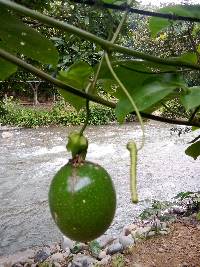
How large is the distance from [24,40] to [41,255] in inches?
145

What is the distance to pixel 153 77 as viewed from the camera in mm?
867

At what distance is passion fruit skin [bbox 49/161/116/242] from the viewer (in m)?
0.73

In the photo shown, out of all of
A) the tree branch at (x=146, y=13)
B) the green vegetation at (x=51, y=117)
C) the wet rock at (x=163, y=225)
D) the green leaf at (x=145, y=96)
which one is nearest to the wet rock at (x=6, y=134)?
the green vegetation at (x=51, y=117)

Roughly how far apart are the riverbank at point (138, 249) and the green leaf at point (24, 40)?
115 inches

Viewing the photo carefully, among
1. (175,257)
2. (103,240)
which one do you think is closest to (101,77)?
(175,257)

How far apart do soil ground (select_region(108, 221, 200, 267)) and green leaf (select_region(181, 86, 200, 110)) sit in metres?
3.01

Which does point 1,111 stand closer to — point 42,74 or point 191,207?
point 191,207

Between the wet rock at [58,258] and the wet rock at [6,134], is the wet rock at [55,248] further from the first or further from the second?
the wet rock at [6,134]

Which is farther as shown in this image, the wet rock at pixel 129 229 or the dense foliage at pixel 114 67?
the wet rock at pixel 129 229

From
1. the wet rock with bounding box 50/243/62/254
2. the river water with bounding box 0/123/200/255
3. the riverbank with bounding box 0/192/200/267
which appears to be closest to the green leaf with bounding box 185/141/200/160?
the riverbank with bounding box 0/192/200/267

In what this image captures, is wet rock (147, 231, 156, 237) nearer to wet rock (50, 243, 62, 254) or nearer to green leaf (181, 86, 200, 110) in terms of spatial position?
wet rock (50, 243, 62, 254)

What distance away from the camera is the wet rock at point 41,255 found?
4328mm

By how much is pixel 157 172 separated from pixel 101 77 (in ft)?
23.6

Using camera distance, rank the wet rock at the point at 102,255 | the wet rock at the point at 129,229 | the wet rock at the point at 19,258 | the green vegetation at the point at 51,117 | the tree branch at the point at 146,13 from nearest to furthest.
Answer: the tree branch at the point at 146,13 → the wet rock at the point at 102,255 → the wet rock at the point at 19,258 → the wet rock at the point at 129,229 → the green vegetation at the point at 51,117
